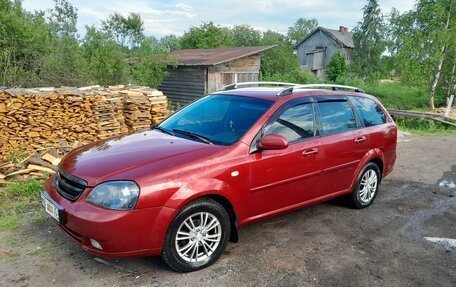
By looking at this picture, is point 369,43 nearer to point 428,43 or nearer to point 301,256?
point 428,43

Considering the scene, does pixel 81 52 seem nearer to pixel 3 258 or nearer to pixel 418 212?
pixel 3 258

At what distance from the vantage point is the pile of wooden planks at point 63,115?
7.08 m

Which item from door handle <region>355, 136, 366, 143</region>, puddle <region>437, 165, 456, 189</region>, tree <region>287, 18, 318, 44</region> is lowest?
puddle <region>437, 165, 456, 189</region>

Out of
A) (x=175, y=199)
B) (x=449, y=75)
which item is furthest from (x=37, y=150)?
(x=449, y=75)

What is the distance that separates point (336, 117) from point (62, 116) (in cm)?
558

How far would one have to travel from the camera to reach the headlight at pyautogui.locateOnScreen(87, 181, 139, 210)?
10.2 ft

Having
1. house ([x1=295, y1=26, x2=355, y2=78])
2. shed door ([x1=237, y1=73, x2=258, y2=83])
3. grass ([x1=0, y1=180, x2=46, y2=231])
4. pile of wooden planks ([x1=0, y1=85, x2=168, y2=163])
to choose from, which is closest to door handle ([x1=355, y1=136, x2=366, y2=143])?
grass ([x1=0, y1=180, x2=46, y2=231])

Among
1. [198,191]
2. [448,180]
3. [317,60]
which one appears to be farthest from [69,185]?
[317,60]

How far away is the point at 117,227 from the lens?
10.00 ft

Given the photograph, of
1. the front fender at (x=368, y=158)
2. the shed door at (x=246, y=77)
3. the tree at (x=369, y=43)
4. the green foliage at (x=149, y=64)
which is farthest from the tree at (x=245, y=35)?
the front fender at (x=368, y=158)

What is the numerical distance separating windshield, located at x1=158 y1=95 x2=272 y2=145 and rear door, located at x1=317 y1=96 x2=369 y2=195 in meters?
0.94

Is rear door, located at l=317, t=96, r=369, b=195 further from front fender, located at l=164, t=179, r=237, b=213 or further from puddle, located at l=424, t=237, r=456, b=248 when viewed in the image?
front fender, located at l=164, t=179, r=237, b=213

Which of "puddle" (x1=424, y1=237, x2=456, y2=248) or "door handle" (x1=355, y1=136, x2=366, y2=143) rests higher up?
"door handle" (x1=355, y1=136, x2=366, y2=143)

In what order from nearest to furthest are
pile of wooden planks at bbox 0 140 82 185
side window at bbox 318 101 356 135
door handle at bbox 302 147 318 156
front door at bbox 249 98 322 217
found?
front door at bbox 249 98 322 217, door handle at bbox 302 147 318 156, side window at bbox 318 101 356 135, pile of wooden planks at bbox 0 140 82 185
